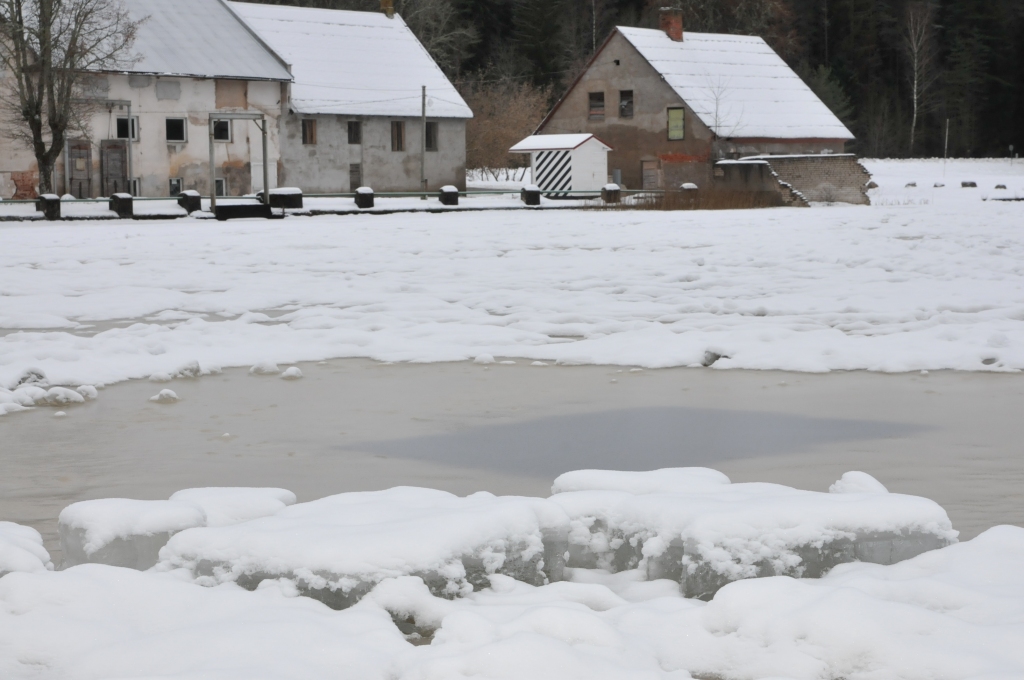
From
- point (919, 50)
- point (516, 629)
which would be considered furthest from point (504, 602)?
point (919, 50)

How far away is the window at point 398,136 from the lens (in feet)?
139

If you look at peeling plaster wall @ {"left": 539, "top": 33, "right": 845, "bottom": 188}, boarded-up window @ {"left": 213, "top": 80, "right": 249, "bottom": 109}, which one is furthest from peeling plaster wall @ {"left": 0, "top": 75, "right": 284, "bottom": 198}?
peeling plaster wall @ {"left": 539, "top": 33, "right": 845, "bottom": 188}

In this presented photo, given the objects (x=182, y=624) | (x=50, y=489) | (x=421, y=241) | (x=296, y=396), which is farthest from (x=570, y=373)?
(x=421, y=241)

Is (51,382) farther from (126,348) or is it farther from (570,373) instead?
(570,373)

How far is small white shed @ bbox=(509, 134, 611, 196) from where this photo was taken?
137 feet

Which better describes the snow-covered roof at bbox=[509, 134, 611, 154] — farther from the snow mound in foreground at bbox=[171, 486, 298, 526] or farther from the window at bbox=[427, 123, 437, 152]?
the snow mound in foreground at bbox=[171, 486, 298, 526]

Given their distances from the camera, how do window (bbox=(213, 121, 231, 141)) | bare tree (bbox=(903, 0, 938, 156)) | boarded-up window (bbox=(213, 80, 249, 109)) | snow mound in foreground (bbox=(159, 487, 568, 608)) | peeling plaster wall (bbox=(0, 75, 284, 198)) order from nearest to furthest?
snow mound in foreground (bbox=(159, 487, 568, 608)), peeling plaster wall (bbox=(0, 75, 284, 198)), boarded-up window (bbox=(213, 80, 249, 109)), window (bbox=(213, 121, 231, 141)), bare tree (bbox=(903, 0, 938, 156))

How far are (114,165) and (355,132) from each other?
362 inches

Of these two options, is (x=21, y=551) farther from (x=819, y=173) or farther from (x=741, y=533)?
(x=819, y=173)

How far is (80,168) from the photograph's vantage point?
3444cm

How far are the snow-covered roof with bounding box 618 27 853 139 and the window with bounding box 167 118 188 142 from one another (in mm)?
16514

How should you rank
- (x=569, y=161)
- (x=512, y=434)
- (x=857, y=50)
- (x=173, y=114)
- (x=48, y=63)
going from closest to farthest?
1. (x=512, y=434)
2. (x=48, y=63)
3. (x=173, y=114)
4. (x=569, y=161)
5. (x=857, y=50)

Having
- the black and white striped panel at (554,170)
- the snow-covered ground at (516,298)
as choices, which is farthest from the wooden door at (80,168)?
the black and white striped panel at (554,170)

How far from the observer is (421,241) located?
58.2ft
